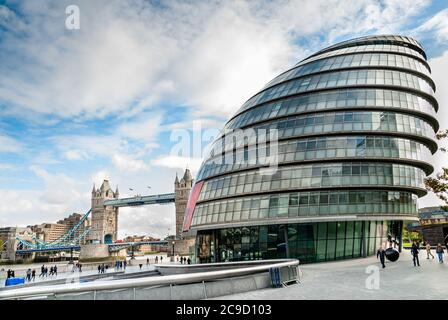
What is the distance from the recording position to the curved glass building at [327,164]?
37062mm

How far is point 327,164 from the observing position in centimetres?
3738

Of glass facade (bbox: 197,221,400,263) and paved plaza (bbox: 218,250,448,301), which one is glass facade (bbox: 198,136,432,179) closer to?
glass facade (bbox: 197,221,400,263)

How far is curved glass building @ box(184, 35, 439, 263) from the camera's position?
3706 centimetres

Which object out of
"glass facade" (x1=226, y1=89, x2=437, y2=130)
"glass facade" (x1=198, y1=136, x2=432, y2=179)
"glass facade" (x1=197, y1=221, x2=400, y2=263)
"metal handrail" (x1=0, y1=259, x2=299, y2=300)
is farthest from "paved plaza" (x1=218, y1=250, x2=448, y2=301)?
"glass facade" (x1=226, y1=89, x2=437, y2=130)

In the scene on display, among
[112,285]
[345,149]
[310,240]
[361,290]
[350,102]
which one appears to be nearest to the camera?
[112,285]

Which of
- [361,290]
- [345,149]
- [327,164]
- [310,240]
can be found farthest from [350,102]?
[361,290]

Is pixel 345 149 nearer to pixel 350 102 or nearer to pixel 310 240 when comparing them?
pixel 350 102

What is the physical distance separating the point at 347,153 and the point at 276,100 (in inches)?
455

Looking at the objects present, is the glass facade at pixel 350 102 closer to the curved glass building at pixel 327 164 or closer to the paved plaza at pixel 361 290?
the curved glass building at pixel 327 164

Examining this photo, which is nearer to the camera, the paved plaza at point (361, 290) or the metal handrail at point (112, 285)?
the metal handrail at point (112, 285)

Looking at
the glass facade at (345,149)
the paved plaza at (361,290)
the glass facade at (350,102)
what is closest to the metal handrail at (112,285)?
the paved plaza at (361,290)
